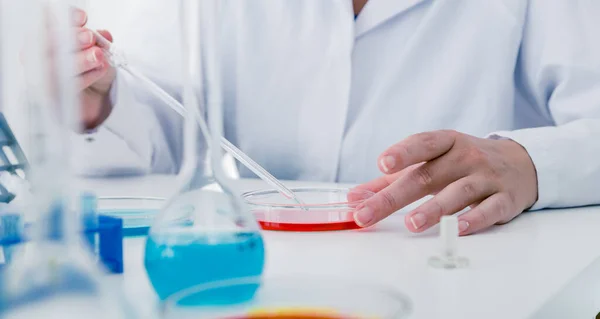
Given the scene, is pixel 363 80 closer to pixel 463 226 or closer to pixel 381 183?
pixel 381 183

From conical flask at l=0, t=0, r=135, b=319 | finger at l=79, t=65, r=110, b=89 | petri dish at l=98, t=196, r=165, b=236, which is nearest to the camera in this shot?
conical flask at l=0, t=0, r=135, b=319

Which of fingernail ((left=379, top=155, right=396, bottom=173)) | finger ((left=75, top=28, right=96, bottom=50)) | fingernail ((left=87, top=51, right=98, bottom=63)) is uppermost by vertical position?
finger ((left=75, top=28, right=96, bottom=50))

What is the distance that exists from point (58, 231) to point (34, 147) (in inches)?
1.7

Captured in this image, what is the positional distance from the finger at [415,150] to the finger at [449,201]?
0.14 feet

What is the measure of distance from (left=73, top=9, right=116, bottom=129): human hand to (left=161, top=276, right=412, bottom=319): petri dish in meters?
0.32

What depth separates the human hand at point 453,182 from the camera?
72cm

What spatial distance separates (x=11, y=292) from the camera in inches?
13.5

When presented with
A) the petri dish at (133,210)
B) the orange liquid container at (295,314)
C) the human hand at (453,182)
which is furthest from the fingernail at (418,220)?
the orange liquid container at (295,314)

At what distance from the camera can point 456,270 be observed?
572mm

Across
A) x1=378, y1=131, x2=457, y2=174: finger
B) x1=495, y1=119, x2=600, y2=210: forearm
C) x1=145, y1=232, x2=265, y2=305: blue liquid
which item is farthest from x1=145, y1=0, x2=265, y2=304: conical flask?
x1=495, y1=119, x2=600, y2=210: forearm

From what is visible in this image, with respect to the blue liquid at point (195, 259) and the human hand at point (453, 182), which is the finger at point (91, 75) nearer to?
the human hand at point (453, 182)

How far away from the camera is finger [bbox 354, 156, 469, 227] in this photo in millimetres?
709

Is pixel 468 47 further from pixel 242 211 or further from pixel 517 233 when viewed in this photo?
pixel 242 211

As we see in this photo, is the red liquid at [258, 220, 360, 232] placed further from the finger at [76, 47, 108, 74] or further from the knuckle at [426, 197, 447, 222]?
the finger at [76, 47, 108, 74]
